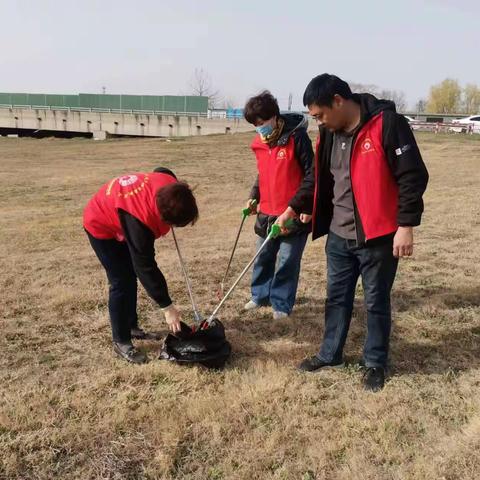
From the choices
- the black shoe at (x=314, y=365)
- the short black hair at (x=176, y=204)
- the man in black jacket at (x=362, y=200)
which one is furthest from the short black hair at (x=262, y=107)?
the black shoe at (x=314, y=365)

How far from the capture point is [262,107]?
3842 mm

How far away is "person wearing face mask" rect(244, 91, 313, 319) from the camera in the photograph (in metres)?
3.90

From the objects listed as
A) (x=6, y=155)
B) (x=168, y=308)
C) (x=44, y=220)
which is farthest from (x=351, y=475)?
(x=6, y=155)

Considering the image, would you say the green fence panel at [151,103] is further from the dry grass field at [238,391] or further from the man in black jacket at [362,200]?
the man in black jacket at [362,200]

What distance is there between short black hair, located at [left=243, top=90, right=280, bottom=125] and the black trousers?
1343mm

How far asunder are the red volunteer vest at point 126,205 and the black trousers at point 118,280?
0.28 ft

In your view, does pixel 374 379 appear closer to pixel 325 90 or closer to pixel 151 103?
pixel 325 90

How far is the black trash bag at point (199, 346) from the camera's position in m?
3.40

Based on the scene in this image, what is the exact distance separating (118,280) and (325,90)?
71.9 inches

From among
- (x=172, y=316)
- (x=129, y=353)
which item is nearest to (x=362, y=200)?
(x=172, y=316)

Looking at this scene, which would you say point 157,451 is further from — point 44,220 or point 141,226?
point 44,220

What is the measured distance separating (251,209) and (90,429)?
7.49ft

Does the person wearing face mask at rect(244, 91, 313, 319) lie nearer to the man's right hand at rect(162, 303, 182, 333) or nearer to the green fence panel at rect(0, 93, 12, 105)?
the man's right hand at rect(162, 303, 182, 333)

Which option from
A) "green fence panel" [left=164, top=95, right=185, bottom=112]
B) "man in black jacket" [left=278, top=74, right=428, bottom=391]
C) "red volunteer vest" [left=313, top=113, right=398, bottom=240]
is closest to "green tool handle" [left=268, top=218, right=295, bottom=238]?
"man in black jacket" [left=278, top=74, right=428, bottom=391]
